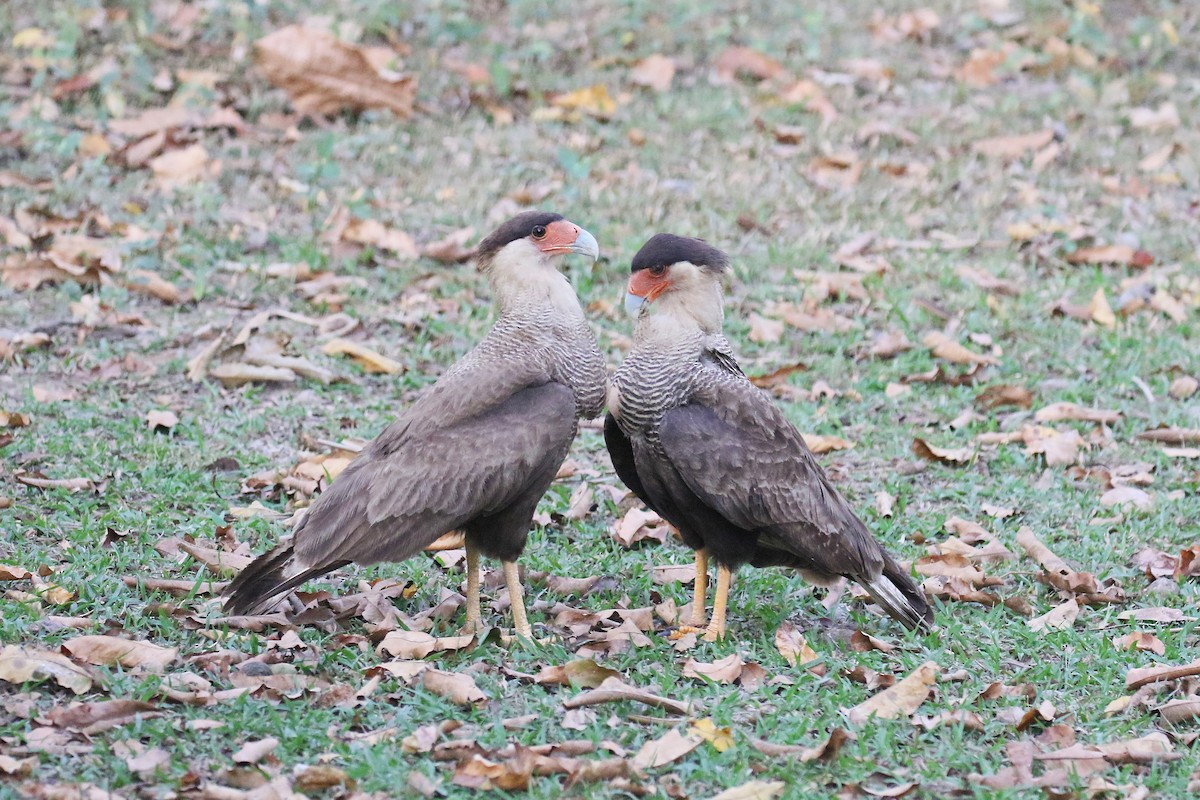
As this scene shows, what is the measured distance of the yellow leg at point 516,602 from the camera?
4.69 meters

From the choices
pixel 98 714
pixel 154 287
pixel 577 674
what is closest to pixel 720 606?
pixel 577 674

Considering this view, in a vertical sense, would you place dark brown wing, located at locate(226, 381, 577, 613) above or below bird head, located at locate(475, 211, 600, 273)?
below

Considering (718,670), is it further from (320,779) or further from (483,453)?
(320,779)

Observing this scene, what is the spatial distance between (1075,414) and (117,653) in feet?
14.3

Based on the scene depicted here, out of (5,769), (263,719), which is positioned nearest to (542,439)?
(263,719)

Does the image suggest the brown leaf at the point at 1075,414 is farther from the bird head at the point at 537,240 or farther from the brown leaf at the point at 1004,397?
the bird head at the point at 537,240

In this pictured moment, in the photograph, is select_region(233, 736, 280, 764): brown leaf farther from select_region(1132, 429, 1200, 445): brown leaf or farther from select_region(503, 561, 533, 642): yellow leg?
Result: select_region(1132, 429, 1200, 445): brown leaf

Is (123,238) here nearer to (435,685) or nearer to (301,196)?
(301,196)

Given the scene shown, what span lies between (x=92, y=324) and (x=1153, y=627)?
16.2ft

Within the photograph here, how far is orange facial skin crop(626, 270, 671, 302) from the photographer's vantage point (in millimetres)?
5020

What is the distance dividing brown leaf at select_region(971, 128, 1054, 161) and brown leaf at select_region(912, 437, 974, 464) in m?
3.99

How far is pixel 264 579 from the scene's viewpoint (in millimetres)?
4531

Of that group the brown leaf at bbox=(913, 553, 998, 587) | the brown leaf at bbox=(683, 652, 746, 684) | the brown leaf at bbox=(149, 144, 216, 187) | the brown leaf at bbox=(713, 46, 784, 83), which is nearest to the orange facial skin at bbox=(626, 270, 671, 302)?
the brown leaf at bbox=(683, 652, 746, 684)

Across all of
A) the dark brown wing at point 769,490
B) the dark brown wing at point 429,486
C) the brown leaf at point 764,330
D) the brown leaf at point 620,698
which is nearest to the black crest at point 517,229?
the dark brown wing at point 429,486
